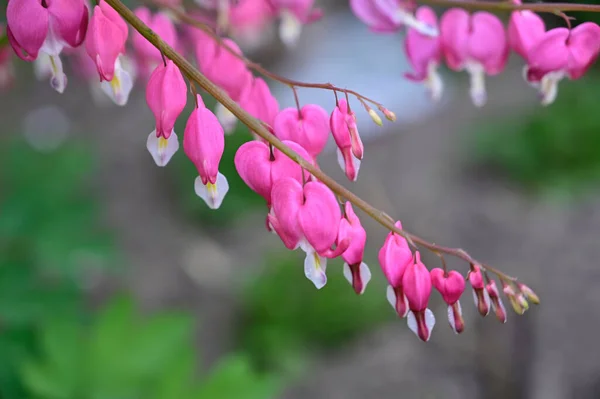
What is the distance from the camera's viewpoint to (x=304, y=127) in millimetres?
739

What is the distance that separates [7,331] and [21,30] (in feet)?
4.73

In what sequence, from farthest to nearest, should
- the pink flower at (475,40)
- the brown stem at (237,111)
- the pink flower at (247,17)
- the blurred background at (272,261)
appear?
the blurred background at (272,261), the pink flower at (247,17), the pink flower at (475,40), the brown stem at (237,111)

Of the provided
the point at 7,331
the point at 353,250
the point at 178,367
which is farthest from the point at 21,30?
the point at 7,331

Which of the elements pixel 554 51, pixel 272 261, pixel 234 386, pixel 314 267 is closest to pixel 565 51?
pixel 554 51

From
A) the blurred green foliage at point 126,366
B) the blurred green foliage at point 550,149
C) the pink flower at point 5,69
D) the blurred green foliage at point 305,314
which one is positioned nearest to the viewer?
the pink flower at point 5,69

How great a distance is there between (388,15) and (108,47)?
0.38 meters

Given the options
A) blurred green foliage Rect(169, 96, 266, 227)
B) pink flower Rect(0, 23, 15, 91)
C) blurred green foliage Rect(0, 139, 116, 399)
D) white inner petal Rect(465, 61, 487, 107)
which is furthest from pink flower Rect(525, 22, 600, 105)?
blurred green foliage Rect(169, 96, 266, 227)

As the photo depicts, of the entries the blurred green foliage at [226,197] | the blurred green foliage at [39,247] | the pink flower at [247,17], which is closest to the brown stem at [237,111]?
the pink flower at [247,17]

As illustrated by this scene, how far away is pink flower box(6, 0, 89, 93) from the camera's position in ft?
2.18

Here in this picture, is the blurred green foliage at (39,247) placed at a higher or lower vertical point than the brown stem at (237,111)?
lower

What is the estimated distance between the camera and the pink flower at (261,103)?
83 centimetres

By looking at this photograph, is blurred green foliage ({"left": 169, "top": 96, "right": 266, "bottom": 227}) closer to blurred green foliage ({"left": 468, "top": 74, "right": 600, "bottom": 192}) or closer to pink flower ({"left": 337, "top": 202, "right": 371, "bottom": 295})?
blurred green foliage ({"left": 468, "top": 74, "right": 600, "bottom": 192})

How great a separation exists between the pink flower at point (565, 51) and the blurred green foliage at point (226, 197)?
2.94 m

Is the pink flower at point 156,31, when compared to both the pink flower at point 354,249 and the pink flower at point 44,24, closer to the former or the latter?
the pink flower at point 44,24
